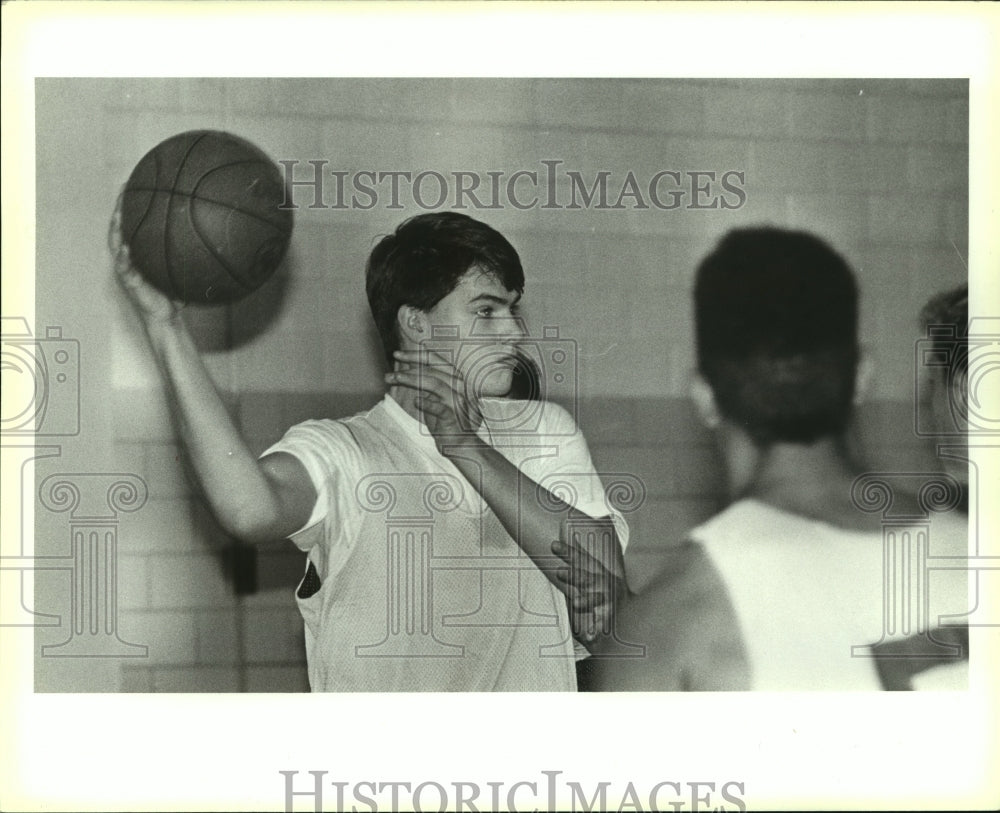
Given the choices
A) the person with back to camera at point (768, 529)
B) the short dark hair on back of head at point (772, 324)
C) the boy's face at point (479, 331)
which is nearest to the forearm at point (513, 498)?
the boy's face at point (479, 331)

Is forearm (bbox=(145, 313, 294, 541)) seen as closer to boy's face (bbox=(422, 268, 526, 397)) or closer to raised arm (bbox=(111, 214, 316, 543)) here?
raised arm (bbox=(111, 214, 316, 543))

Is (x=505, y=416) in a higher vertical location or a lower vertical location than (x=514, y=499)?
higher

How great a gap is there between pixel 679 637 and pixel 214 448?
1341 millimetres

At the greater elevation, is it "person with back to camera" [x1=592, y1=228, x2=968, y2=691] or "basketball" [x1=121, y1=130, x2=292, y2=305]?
"basketball" [x1=121, y1=130, x2=292, y2=305]

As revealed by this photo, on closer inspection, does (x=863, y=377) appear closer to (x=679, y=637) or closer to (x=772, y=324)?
(x=772, y=324)

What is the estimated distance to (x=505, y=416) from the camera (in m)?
3.47

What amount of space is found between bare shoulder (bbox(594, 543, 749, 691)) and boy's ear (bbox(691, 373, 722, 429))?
34cm

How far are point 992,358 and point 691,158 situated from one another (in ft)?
3.24

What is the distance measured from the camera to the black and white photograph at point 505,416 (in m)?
3.43

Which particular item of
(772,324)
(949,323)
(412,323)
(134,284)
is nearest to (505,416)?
(412,323)

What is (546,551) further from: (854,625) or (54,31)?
(54,31)

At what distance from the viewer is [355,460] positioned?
3439mm

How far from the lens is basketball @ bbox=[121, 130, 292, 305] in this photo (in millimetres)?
3307

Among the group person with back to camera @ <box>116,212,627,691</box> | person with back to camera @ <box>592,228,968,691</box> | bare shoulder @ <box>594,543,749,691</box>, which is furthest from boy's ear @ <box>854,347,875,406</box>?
person with back to camera @ <box>116,212,627,691</box>
